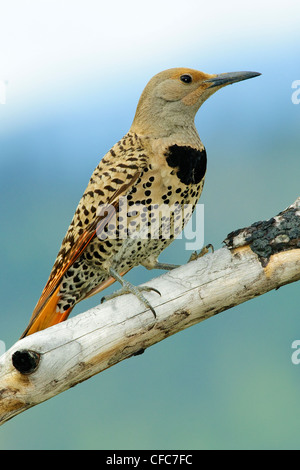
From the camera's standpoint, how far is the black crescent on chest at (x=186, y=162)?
9.67ft

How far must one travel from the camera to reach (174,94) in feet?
10.2

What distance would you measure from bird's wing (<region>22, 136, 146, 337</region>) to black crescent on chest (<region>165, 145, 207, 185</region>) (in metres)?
0.16

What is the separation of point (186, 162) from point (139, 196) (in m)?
0.32

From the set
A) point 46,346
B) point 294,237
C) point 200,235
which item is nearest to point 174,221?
point 200,235

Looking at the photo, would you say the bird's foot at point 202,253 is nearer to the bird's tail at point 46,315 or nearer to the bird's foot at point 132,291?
the bird's foot at point 132,291

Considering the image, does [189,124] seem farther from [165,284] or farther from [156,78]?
[165,284]

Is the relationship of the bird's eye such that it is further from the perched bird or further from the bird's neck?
the bird's neck

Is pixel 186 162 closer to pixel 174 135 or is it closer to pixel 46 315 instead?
pixel 174 135

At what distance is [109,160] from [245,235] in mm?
876

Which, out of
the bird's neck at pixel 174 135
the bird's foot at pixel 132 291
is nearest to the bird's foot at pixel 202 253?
the bird's foot at pixel 132 291

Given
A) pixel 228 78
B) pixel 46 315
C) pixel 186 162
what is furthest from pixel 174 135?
pixel 46 315

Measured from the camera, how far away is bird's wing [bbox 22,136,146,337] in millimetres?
2920

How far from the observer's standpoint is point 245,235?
2.90m

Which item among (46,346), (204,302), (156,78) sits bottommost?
(46,346)
